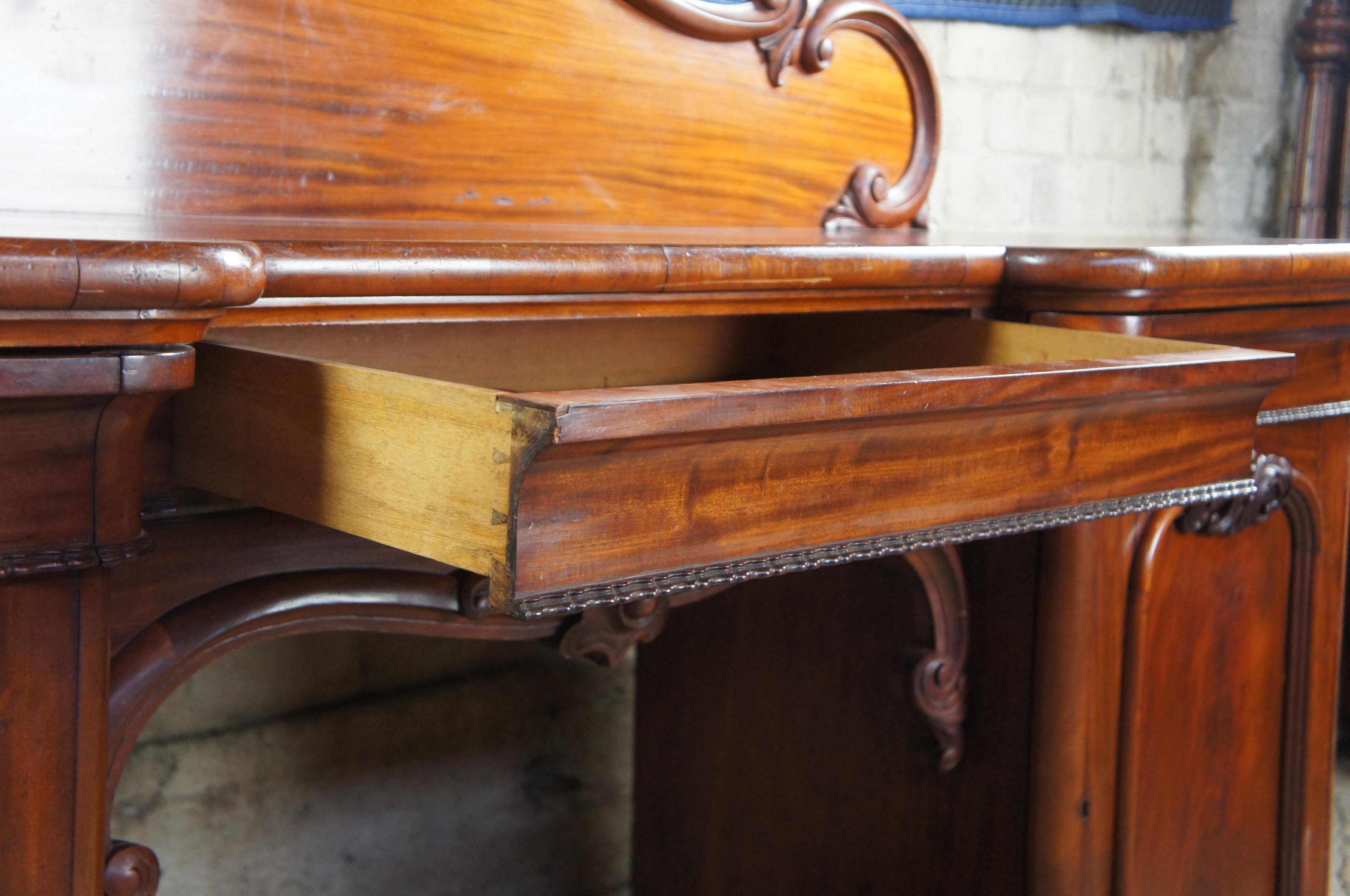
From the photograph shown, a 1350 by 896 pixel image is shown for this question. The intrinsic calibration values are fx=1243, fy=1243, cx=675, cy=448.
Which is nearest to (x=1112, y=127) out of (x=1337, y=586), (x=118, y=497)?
(x=1337, y=586)

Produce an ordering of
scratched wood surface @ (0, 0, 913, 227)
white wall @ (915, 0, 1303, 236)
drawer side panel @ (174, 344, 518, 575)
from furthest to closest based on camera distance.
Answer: white wall @ (915, 0, 1303, 236)
scratched wood surface @ (0, 0, 913, 227)
drawer side panel @ (174, 344, 518, 575)

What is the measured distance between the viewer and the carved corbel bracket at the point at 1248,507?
1.26 m

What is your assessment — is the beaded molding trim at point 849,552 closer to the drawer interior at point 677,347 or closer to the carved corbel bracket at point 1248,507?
the drawer interior at point 677,347

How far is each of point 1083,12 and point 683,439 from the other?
6.73 feet

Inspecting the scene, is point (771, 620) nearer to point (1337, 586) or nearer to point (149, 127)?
point (1337, 586)

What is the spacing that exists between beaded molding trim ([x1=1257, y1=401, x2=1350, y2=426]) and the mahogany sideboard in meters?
0.01

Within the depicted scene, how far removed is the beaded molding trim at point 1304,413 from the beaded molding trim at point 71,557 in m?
1.06

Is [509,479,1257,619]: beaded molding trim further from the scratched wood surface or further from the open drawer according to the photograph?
the scratched wood surface

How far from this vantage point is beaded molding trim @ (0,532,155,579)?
24.6 inches

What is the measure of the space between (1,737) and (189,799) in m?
0.90

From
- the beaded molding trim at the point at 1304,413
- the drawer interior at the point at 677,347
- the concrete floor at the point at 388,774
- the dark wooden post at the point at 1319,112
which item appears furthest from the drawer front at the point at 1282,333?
the dark wooden post at the point at 1319,112

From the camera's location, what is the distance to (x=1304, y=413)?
132 centimetres

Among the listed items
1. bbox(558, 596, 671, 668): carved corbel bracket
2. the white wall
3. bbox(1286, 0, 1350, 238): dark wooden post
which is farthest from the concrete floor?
bbox(1286, 0, 1350, 238): dark wooden post

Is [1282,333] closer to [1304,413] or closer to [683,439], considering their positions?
[1304,413]
